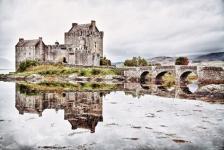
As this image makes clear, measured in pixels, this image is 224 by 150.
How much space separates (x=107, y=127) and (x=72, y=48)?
32879mm

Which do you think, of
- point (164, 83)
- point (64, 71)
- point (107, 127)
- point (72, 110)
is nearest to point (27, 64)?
point (64, 71)

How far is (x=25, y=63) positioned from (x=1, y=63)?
126 meters

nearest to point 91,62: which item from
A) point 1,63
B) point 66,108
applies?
point 66,108

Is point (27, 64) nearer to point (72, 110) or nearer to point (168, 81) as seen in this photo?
point (168, 81)

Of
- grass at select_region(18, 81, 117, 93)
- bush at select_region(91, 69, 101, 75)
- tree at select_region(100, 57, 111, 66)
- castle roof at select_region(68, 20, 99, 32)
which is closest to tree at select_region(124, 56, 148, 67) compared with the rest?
tree at select_region(100, 57, 111, 66)

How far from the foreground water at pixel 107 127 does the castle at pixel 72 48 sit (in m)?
27.1

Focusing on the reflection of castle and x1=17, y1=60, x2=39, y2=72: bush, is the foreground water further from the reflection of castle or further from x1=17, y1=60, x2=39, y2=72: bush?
x1=17, y1=60, x2=39, y2=72: bush

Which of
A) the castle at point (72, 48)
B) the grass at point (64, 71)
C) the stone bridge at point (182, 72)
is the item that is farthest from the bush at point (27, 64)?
the stone bridge at point (182, 72)

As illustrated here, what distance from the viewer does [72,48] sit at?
4012 cm

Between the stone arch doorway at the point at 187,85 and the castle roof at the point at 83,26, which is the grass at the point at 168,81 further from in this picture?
the castle roof at the point at 83,26

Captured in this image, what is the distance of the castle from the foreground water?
27.1 m

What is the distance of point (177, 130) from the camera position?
25.6 ft

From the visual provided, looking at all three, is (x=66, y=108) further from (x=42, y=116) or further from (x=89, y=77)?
(x=89, y=77)

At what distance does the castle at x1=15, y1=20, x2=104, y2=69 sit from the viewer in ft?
127
